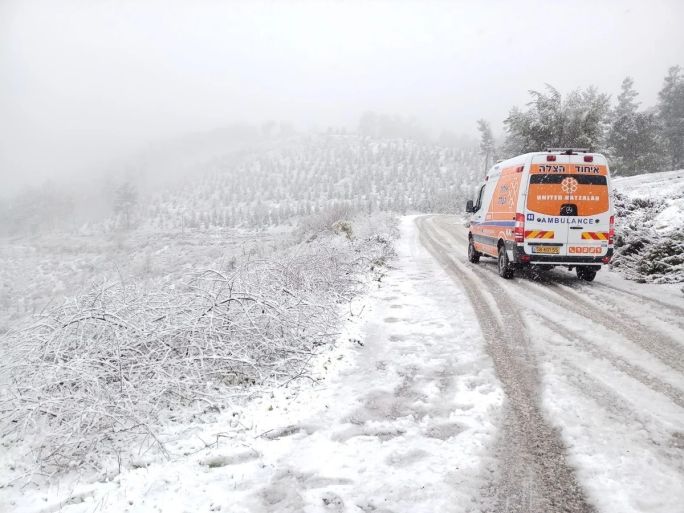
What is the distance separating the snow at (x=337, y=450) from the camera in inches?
103

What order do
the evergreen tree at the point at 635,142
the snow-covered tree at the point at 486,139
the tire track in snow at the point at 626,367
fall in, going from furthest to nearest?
1. the snow-covered tree at the point at 486,139
2. the evergreen tree at the point at 635,142
3. the tire track in snow at the point at 626,367

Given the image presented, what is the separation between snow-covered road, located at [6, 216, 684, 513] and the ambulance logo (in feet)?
12.9

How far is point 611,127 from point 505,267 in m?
37.6

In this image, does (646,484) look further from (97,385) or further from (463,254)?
(463,254)

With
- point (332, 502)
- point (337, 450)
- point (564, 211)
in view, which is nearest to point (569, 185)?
point (564, 211)

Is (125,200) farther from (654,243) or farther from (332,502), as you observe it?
(332,502)

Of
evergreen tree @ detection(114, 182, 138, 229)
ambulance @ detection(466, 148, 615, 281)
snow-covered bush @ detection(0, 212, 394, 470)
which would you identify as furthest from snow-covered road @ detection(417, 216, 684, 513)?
evergreen tree @ detection(114, 182, 138, 229)

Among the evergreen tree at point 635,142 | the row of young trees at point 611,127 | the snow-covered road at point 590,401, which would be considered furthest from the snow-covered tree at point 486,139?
the snow-covered road at point 590,401

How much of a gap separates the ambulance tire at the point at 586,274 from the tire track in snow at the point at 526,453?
216 inches

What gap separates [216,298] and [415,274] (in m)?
6.77

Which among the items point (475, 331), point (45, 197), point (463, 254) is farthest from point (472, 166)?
point (475, 331)

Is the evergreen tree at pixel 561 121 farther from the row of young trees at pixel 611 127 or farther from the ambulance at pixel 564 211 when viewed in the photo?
the ambulance at pixel 564 211

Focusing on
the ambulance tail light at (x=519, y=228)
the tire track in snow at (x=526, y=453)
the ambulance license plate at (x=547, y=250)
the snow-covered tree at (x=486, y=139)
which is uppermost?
the snow-covered tree at (x=486, y=139)

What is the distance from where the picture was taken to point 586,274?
9820 millimetres
